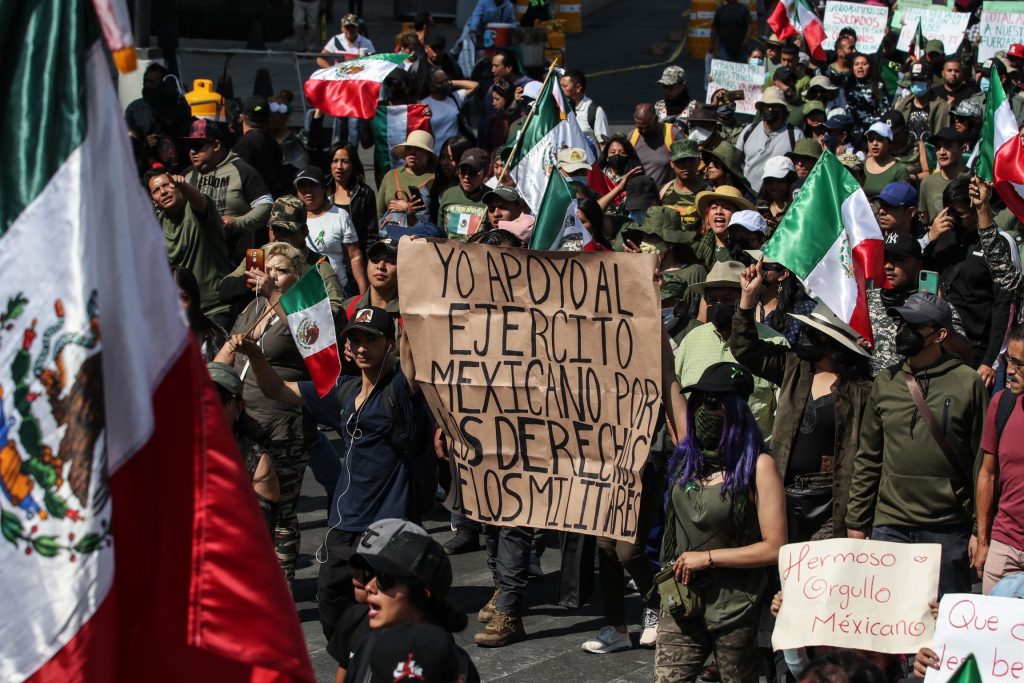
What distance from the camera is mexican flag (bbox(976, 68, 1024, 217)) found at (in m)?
8.79

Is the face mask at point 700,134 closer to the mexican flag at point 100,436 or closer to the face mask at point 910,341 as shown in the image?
the face mask at point 910,341

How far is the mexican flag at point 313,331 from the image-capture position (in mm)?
7648

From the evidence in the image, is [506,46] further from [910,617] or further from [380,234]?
[910,617]

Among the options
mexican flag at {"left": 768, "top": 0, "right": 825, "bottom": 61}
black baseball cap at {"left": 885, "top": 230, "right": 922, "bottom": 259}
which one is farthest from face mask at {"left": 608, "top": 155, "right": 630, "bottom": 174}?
mexican flag at {"left": 768, "top": 0, "right": 825, "bottom": 61}

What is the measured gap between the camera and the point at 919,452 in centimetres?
665

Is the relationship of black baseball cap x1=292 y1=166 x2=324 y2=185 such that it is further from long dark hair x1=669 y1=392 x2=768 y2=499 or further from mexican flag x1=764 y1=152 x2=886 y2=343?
long dark hair x1=669 y1=392 x2=768 y2=499

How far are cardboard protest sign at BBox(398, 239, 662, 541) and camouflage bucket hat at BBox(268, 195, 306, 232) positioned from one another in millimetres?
2895

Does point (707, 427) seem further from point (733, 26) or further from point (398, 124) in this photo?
point (733, 26)

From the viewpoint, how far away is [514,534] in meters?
7.79

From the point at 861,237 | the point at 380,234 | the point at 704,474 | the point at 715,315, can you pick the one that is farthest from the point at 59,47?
the point at 380,234

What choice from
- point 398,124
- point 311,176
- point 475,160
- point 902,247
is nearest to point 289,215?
point 311,176

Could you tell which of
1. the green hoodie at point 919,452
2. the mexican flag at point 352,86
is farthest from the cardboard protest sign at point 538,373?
the mexican flag at point 352,86

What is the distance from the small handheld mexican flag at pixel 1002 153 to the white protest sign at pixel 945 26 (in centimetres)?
1063

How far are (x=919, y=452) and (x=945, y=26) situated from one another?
556 inches
